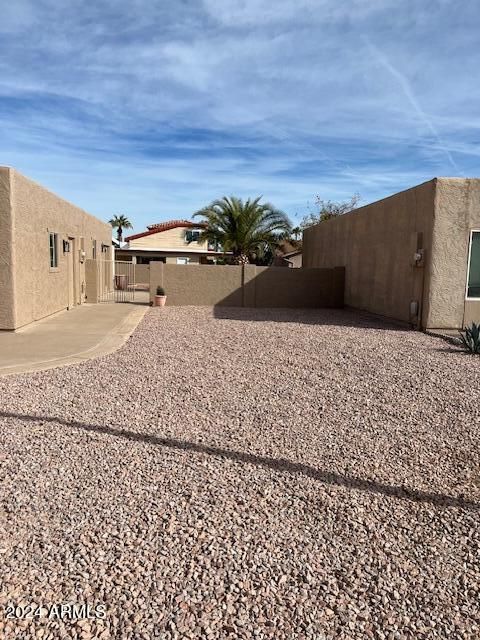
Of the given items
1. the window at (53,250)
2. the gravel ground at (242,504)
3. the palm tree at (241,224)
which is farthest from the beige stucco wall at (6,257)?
the palm tree at (241,224)

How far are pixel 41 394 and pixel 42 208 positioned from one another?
8.62m

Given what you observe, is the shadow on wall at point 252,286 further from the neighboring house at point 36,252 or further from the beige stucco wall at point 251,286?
the neighboring house at point 36,252

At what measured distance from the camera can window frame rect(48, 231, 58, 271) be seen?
14559mm

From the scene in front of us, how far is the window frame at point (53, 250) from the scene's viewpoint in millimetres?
14559

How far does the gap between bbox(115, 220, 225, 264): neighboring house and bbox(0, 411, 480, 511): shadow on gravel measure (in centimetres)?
3814

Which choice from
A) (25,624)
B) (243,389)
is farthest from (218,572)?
(243,389)

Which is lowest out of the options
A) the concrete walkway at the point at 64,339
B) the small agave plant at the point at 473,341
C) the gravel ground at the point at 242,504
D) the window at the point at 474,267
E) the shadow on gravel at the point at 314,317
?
the gravel ground at the point at 242,504

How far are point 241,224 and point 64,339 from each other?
56.2 feet

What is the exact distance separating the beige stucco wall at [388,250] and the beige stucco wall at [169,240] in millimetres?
25832

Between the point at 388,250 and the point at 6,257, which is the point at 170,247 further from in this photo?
the point at 6,257

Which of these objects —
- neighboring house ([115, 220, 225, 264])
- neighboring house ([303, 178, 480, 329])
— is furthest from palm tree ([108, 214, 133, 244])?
neighboring house ([303, 178, 480, 329])

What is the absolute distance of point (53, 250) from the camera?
49.3 ft

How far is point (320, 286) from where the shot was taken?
2000 cm

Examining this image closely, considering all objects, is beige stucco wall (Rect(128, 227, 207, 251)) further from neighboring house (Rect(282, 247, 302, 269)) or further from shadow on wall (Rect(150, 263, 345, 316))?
shadow on wall (Rect(150, 263, 345, 316))
